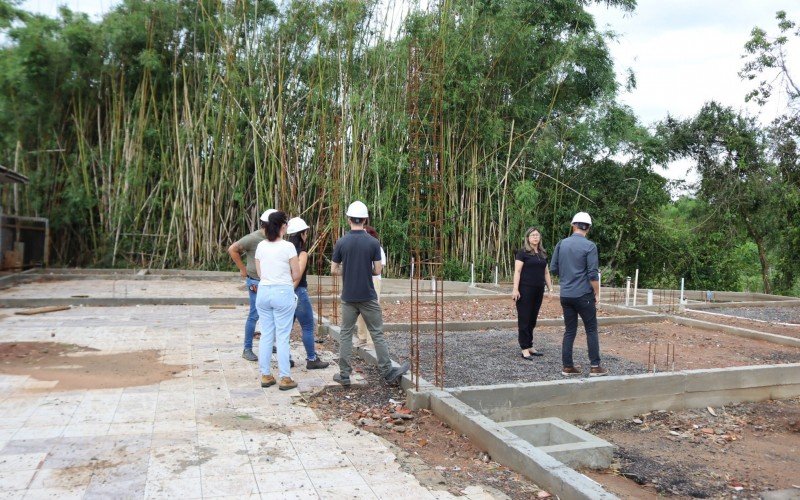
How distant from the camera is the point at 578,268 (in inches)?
220

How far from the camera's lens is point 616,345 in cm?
728

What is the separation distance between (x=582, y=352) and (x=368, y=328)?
288 centimetres

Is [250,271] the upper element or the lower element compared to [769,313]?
upper

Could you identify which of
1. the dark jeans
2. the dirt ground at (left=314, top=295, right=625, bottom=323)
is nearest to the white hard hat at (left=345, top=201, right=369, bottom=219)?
the dark jeans

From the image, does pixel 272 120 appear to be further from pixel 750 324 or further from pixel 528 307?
pixel 750 324

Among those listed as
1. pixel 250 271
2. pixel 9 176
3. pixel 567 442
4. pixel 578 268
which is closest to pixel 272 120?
pixel 9 176

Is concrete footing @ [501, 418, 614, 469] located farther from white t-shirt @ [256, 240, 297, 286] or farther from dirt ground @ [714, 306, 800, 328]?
dirt ground @ [714, 306, 800, 328]

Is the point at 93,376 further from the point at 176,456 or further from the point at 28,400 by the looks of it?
the point at 176,456

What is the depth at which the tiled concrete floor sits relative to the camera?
3.09 m

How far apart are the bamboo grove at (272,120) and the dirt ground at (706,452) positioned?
27.1ft

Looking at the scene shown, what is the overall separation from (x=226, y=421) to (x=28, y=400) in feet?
5.11

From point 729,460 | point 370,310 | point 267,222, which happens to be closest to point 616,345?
A: point 729,460

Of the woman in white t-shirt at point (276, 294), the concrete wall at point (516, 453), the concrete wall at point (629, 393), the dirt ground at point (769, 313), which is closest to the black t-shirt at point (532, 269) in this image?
the concrete wall at point (629, 393)

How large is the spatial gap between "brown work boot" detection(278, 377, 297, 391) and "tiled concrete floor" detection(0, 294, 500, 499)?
0.06 m
